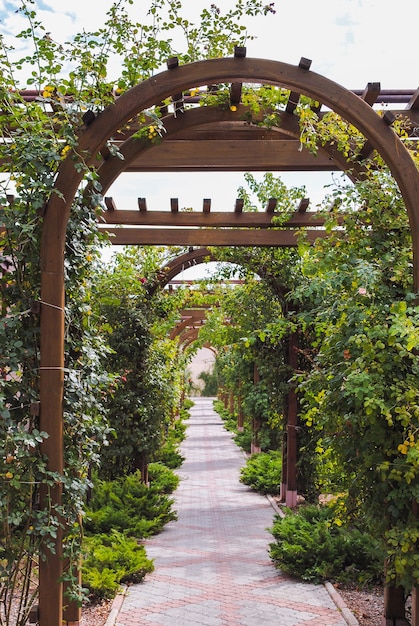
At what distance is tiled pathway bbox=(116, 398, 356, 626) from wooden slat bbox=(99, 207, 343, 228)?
3212 mm

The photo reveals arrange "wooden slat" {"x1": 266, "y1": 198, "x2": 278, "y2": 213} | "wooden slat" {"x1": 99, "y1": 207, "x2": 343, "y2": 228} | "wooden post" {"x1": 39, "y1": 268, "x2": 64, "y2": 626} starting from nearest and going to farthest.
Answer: "wooden post" {"x1": 39, "y1": 268, "x2": 64, "y2": 626} → "wooden slat" {"x1": 266, "y1": 198, "x2": 278, "y2": 213} → "wooden slat" {"x1": 99, "y1": 207, "x2": 343, "y2": 228}

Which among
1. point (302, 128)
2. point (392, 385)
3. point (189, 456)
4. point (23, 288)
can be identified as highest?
point (302, 128)

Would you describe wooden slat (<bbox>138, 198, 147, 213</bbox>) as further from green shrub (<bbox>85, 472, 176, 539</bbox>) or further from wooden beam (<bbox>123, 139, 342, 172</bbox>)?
green shrub (<bbox>85, 472, 176, 539</bbox>)

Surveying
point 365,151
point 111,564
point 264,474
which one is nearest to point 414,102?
point 365,151

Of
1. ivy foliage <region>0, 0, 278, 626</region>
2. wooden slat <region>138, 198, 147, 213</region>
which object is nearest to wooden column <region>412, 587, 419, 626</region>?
ivy foliage <region>0, 0, 278, 626</region>

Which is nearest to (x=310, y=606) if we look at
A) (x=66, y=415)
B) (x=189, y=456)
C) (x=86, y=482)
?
(x=86, y=482)

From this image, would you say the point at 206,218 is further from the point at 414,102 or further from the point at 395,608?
the point at 395,608

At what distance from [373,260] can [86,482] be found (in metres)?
2.08

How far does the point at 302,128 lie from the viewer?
172 inches

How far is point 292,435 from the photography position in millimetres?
8602

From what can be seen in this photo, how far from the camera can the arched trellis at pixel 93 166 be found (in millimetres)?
3645

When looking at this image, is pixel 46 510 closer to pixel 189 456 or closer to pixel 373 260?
pixel 373 260

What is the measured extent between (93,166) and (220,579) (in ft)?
12.3

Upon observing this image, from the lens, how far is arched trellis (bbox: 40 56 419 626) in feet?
12.0
